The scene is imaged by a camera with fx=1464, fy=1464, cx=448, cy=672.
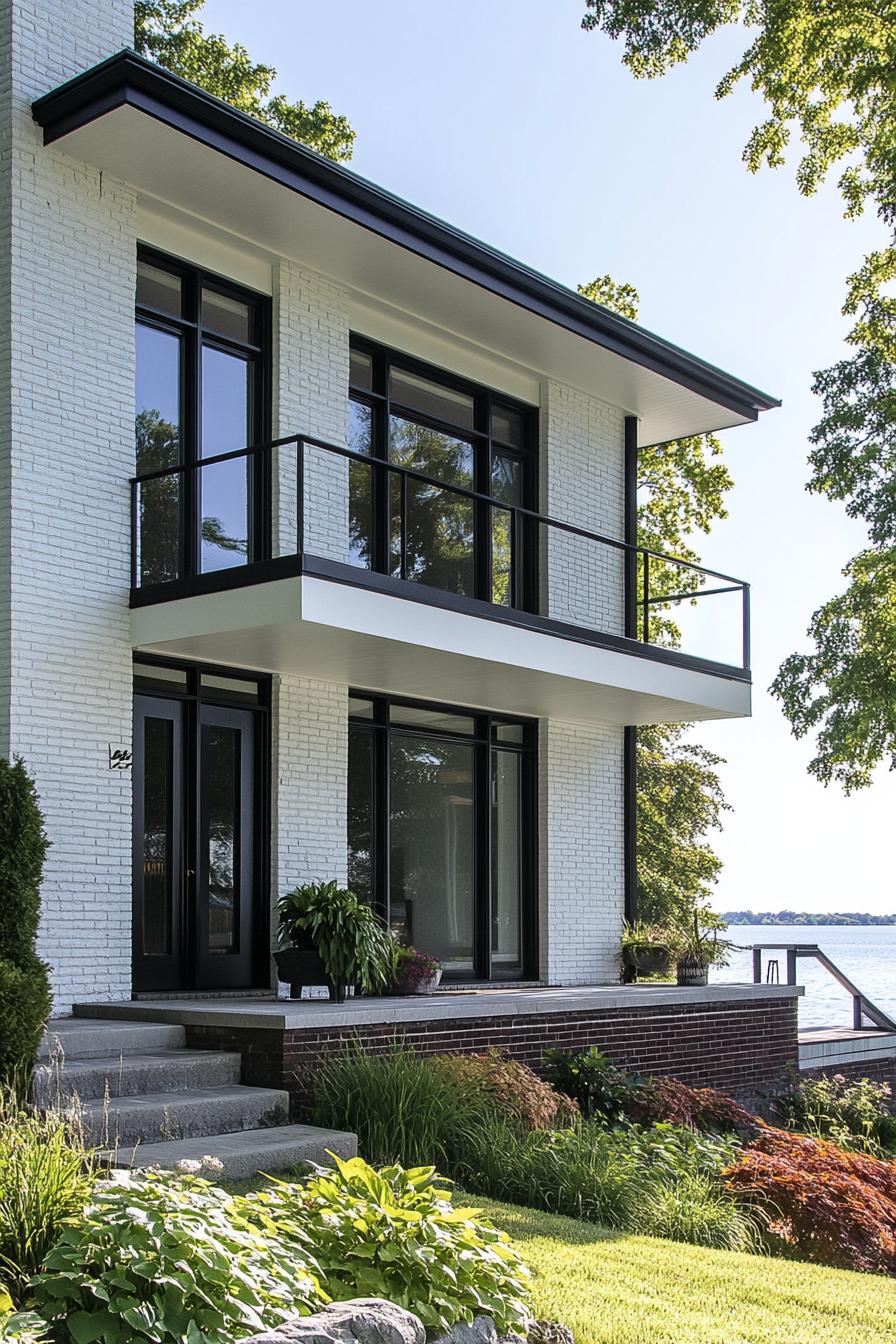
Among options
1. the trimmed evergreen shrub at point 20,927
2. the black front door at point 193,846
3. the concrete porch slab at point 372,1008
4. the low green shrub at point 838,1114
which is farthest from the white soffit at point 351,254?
the low green shrub at point 838,1114

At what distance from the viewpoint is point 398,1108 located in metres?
8.80

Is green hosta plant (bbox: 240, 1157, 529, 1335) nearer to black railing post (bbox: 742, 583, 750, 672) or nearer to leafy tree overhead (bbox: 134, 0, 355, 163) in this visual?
black railing post (bbox: 742, 583, 750, 672)

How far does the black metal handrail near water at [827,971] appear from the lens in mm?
16906

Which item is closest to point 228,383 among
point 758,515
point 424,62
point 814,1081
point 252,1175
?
point 424,62

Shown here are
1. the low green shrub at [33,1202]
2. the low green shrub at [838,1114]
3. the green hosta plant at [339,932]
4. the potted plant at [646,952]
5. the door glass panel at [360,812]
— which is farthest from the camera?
the potted plant at [646,952]

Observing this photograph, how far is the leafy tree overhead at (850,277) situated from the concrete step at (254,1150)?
39.1 feet

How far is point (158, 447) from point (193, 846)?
3.29m

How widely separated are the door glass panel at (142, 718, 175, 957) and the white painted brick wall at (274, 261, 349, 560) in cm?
203

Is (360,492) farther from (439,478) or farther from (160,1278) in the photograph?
(160,1278)

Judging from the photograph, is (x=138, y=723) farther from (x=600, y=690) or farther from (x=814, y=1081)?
(x=814, y=1081)

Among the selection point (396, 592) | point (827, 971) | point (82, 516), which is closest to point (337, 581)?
point (396, 592)

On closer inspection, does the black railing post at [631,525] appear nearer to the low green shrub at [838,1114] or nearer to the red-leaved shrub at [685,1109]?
the low green shrub at [838,1114]

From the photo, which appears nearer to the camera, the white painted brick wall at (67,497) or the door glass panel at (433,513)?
the white painted brick wall at (67,497)

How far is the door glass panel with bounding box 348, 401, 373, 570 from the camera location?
13695 mm
